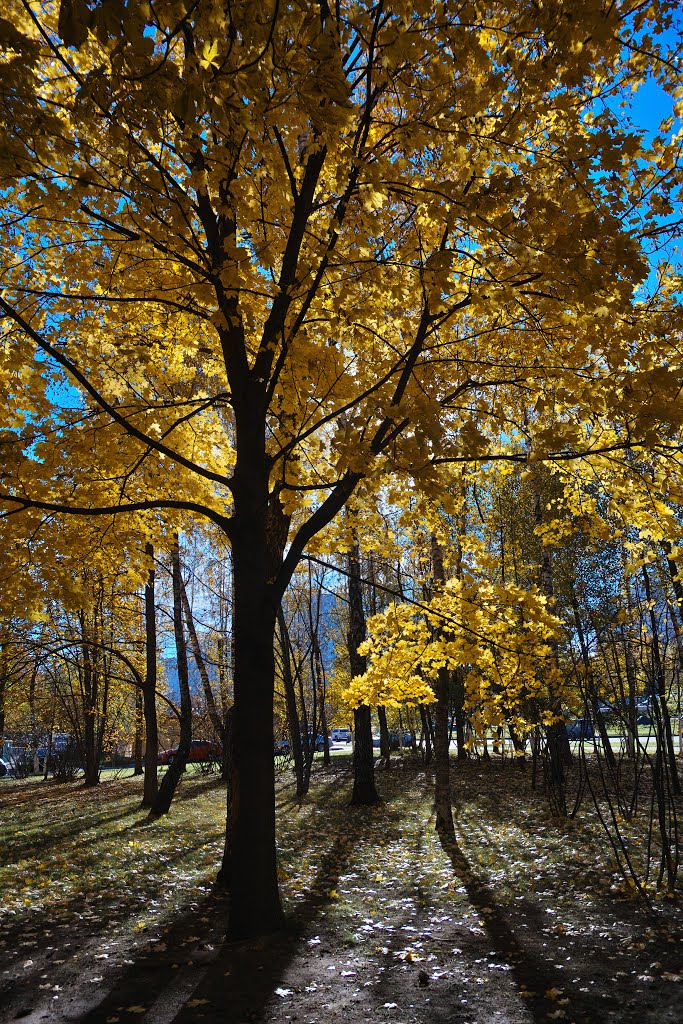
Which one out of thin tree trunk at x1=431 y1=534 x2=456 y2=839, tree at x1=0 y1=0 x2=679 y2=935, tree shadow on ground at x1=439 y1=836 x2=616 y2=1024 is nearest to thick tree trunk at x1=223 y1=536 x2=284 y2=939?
tree at x1=0 y1=0 x2=679 y2=935

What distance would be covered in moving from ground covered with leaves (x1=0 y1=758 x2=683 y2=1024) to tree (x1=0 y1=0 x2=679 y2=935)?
0.79 meters

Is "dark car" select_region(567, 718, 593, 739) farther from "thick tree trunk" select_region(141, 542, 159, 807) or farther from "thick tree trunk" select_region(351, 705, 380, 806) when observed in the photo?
"thick tree trunk" select_region(141, 542, 159, 807)

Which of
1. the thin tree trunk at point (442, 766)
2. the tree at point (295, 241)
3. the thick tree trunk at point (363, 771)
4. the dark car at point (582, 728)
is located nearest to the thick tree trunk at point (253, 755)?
the tree at point (295, 241)

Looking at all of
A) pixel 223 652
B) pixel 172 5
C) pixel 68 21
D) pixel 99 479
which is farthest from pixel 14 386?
pixel 223 652

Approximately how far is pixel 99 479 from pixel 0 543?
127 centimetres

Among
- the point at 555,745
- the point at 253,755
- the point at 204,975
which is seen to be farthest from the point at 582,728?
the point at 555,745

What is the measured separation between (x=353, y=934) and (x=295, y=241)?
17.9 ft

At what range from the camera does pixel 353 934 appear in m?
4.84

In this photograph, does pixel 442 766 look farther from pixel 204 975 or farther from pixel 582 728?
pixel 204 975

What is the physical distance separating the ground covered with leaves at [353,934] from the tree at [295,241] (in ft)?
2.60

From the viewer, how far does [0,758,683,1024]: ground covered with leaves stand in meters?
3.62

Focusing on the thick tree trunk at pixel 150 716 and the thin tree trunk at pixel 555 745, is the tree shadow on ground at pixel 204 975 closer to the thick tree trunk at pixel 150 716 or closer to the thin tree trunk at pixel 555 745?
the thin tree trunk at pixel 555 745

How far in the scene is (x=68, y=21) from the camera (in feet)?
6.14

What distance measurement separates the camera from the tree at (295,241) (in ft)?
10.2
